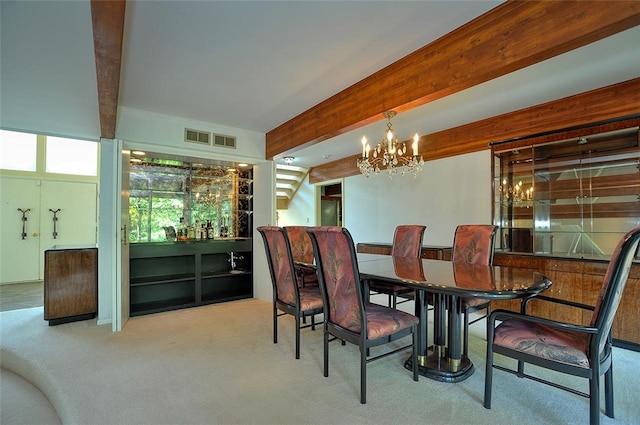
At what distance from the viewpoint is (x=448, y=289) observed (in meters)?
1.79

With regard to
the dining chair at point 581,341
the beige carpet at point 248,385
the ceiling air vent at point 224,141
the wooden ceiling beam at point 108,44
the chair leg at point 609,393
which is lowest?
the beige carpet at point 248,385

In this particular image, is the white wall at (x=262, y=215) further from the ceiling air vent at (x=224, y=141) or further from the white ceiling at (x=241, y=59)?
the white ceiling at (x=241, y=59)

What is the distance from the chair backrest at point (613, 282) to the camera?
4.90 feet

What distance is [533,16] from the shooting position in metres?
1.74

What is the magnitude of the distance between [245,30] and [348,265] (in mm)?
1750

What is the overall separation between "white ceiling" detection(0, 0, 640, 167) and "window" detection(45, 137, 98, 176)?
12.2 ft

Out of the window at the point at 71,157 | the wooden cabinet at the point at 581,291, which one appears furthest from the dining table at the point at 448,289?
the window at the point at 71,157

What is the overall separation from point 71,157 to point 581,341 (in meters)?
8.27

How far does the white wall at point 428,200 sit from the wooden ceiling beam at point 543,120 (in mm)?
174

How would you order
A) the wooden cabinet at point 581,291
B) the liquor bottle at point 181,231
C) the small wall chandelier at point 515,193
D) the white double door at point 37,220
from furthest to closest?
the white double door at point 37,220
the liquor bottle at point 181,231
the small wall chandelier at point 515,193
the wooden cabinet at point 581,291

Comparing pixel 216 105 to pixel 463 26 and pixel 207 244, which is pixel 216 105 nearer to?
pixel 207 244

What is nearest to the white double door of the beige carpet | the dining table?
the beige carpet

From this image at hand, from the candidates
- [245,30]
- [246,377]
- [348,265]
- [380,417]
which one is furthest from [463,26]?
[246,377]

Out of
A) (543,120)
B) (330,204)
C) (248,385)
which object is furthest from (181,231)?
(543,120)
